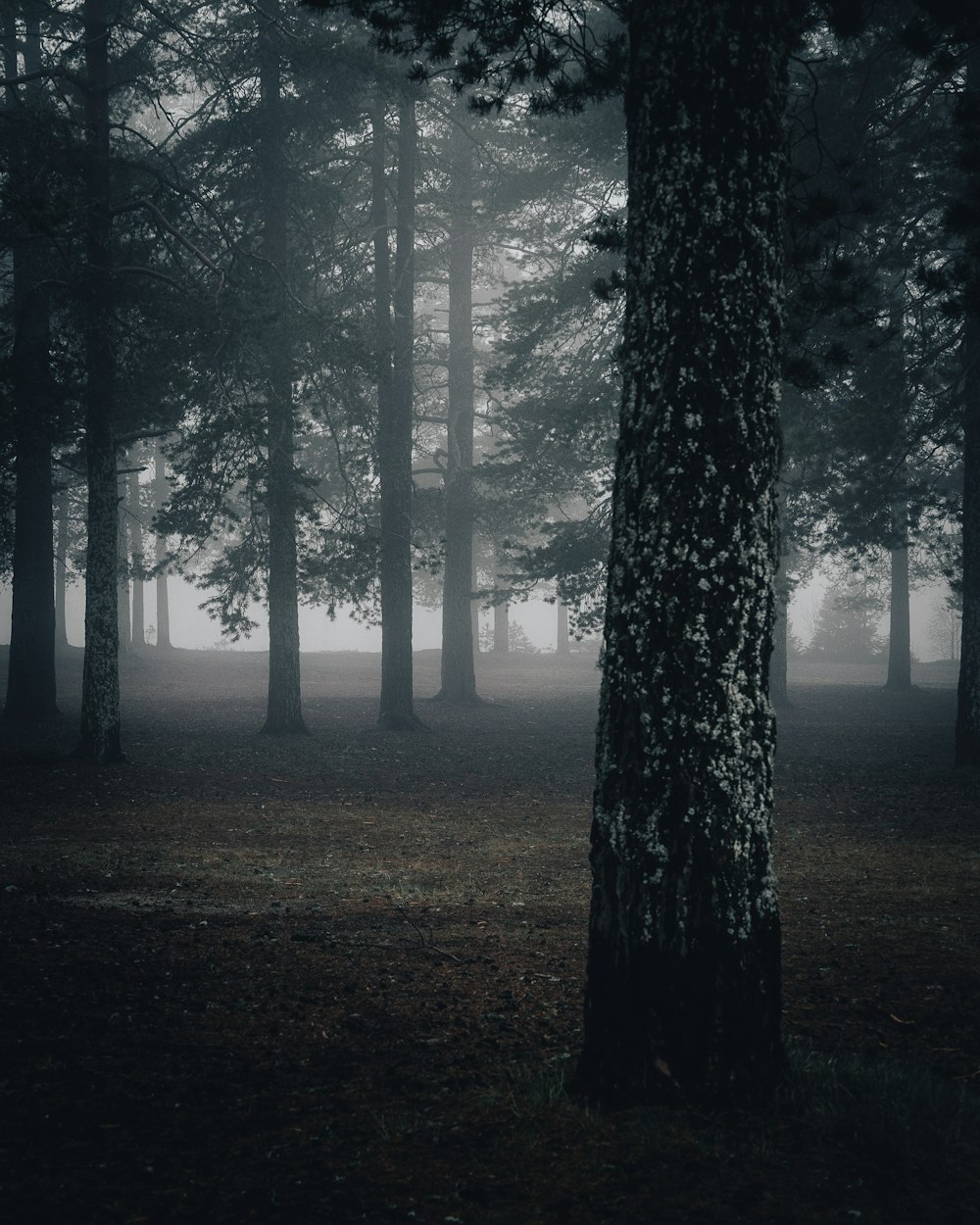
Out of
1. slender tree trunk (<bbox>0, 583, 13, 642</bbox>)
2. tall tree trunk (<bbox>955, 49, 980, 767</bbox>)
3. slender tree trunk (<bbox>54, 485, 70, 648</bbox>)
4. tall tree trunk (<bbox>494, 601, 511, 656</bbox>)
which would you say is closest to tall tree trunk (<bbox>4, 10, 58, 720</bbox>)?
slender tree trunk (<bbox>54, 485, 70, 648</bbox>)

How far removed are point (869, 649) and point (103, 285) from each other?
141 ft

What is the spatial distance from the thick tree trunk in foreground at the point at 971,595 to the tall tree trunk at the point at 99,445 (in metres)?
12.6

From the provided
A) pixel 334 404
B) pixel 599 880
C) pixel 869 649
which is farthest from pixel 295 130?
pixel 869 649

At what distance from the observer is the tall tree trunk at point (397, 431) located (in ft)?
65.1

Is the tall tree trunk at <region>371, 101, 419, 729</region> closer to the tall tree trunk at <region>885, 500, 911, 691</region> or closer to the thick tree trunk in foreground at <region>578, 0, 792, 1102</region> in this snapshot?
the thick tree trunk in foreground at <region>578, 0, 792, 1102</region>

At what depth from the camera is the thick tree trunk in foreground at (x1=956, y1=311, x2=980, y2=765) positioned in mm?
14039

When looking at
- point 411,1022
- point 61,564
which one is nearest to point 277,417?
point 411,1022

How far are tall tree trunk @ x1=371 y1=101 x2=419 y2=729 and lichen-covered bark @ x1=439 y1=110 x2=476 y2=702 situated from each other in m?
3.64

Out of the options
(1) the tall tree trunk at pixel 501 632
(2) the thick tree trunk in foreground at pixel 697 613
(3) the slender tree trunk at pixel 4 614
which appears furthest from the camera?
(3) the slender tree trunk at pixel 4 614

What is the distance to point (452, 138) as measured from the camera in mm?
25078

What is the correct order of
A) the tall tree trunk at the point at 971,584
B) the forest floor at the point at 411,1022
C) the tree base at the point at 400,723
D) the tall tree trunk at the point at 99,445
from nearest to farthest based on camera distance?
the forest floor at the point at 411,1022 → the tall tree trunk at the point at 99,445 → the tall tree trunk at the point at 971,584 → the tree base at the point at 400,723

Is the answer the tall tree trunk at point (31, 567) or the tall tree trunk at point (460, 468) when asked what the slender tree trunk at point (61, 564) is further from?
the tall tree trunk at point (460, 468)

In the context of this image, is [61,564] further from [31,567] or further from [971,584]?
[971,584]

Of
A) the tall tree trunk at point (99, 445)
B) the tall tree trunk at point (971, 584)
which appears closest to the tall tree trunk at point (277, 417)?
the tall tree trunk at point (99, 445)
